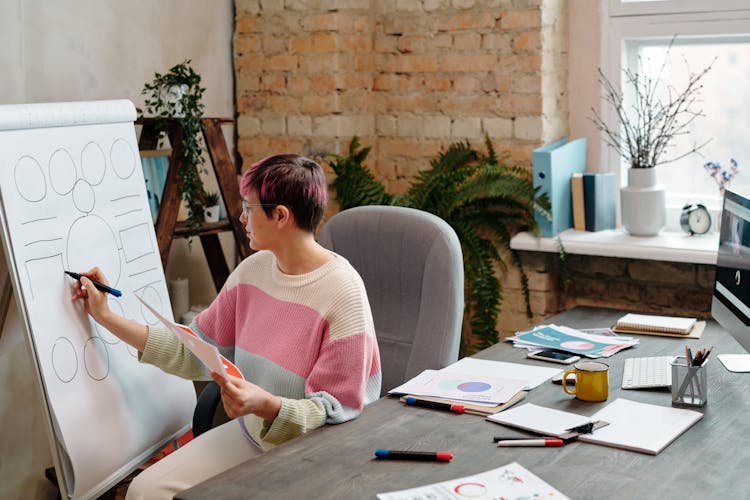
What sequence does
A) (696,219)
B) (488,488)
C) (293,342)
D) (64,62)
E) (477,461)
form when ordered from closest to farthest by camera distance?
(488,488), (477,461), (293,342), (64,62), (696,219)

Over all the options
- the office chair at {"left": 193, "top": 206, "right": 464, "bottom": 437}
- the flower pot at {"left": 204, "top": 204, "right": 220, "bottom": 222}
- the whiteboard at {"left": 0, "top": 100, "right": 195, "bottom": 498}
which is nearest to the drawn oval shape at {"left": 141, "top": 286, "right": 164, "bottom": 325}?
the whiteboard at {"left": 0, "top": 100, "right": 195, "bottom": 498}

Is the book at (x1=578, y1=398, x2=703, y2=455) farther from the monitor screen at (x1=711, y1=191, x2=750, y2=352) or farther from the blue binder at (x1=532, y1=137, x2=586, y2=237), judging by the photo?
the blue binder at (x1=532, y1=137, x2=586, y2=237)

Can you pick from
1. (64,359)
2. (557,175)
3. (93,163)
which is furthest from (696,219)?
(64,359)

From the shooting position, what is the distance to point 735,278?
7.49ft

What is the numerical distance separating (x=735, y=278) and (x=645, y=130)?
123cm

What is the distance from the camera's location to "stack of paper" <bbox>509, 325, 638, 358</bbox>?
7.89ft

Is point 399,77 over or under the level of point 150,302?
over

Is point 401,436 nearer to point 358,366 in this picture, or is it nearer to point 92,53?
point 358,366

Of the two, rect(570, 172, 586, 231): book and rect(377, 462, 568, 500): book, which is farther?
rect(570, 172, 586, 231): book

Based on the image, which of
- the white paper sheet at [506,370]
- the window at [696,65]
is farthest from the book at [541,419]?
the window at [696,65]

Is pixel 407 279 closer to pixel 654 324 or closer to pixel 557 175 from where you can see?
pixel 654 324

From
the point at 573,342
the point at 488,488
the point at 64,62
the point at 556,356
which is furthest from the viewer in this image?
the point at 64,62

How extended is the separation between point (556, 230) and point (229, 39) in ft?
4.92

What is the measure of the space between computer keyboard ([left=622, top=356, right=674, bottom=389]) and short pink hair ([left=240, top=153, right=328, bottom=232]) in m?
0.83
